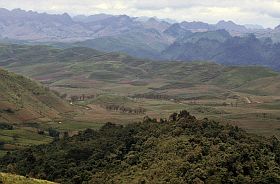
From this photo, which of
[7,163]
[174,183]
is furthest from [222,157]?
[7,163]

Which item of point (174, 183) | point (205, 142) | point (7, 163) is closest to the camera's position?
point (174, 183)

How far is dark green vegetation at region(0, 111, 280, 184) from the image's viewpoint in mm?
94312

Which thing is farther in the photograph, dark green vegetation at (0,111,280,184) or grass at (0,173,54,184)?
dark green vegetation at (0,111,280,184)

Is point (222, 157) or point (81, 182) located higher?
point (222, 157)

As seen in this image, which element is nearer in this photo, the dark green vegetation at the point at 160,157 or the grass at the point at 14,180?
the grass at the point at 14,180

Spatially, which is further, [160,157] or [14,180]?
[160,157]

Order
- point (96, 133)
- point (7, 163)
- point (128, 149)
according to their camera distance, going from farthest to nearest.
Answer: point (96, 133) → point (7, 163) → point (128, 149)

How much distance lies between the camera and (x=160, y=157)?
351 feet

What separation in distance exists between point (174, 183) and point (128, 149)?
2885 cm

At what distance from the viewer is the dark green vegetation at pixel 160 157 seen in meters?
94.3

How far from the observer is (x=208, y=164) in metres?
96.0

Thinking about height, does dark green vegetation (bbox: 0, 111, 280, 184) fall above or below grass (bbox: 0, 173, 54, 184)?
below

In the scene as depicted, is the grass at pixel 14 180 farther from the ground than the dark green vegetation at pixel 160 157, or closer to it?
farther from the ground

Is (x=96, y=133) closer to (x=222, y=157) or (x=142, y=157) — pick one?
(x=142, y=157)
